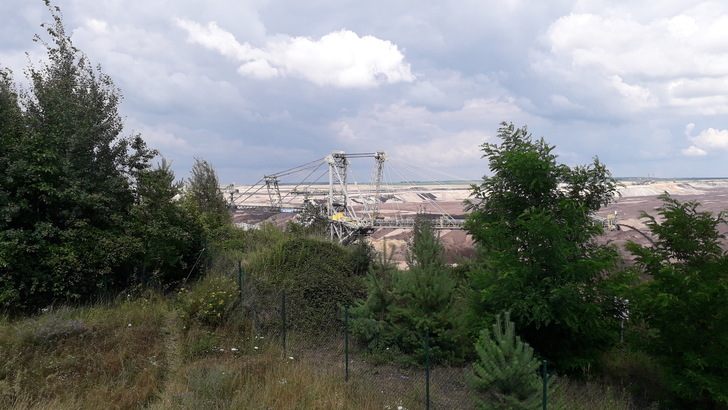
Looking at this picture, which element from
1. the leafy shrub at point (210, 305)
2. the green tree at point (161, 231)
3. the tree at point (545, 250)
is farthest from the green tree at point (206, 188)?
the tree at point (545, 250)

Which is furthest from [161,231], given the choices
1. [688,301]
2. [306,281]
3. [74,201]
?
[688,301]

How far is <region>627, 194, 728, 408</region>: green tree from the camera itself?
5805 millimetres

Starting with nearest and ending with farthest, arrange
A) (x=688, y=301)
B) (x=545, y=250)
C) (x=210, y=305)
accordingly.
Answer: (x=688, y=301)
(x=545, y=250)
(x=210, y=305)

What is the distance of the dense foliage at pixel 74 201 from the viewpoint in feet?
31.1

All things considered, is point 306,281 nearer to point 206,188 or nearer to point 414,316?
point 414,316

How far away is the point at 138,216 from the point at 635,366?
39.9 feet

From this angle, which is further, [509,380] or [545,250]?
[545,250]

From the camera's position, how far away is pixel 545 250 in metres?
6.66

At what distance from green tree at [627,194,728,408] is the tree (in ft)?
2.14

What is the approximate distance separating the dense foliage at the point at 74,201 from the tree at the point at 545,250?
8.61 metres

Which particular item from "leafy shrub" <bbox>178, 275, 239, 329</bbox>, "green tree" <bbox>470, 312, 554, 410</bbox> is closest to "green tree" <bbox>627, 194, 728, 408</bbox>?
"green tree" <bbox>470, 312, 554, 410</bbox>

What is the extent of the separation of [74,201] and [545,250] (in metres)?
10.7

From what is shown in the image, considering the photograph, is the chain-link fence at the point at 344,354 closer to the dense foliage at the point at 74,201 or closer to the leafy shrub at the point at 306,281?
the leafy shrub at the point at 306,281

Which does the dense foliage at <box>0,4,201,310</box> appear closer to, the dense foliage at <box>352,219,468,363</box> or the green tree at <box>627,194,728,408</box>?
the dense foliage at <box>352,219,468,363</box>
